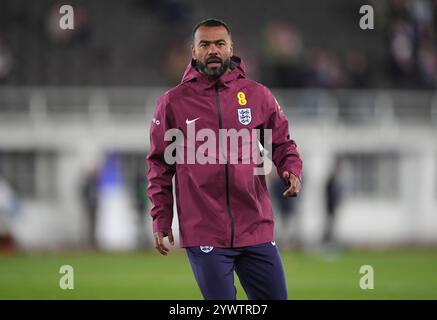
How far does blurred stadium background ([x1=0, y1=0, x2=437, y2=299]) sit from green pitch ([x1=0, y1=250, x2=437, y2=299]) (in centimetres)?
111

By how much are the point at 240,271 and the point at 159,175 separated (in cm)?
83

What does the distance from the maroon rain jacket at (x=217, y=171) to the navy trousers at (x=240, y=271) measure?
0.20ft

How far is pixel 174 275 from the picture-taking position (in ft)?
59.2

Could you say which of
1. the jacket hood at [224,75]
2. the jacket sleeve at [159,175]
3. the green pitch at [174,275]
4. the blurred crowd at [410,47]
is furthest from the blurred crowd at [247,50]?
the jacket sleeve at [159,175]

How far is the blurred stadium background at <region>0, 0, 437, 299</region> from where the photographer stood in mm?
27203

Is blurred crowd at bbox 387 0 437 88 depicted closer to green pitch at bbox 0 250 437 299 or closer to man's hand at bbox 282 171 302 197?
green pitch at bbox 0 250 437 299

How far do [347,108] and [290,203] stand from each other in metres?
5.38

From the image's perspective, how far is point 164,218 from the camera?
771 cm

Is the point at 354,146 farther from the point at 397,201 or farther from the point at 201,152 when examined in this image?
the point at 201,152

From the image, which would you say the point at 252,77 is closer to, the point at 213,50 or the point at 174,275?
the point at 174,275

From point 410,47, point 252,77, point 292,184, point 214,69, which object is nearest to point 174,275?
point 292,184

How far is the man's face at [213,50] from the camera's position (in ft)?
24.7

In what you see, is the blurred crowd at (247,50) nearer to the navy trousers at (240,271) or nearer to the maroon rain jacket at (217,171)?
the maroon rain jacket at (217,171)

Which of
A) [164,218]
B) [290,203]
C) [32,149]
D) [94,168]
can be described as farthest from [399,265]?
[164,218]
